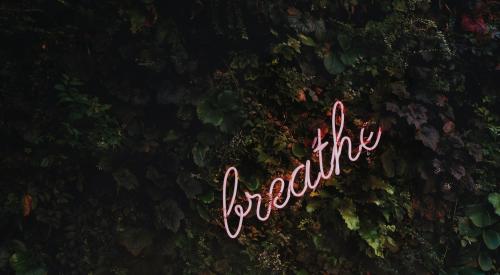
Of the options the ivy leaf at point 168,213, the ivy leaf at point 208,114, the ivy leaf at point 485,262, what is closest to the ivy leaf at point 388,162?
the ivy leaf at point 485,262

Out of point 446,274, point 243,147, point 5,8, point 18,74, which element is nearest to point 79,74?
point 18,74

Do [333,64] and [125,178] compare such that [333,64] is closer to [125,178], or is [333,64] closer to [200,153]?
[200,153]

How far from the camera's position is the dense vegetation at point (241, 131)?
347cm

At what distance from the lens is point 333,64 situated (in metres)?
4.02

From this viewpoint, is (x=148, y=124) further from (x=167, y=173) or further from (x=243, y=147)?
(x=243, y=147)

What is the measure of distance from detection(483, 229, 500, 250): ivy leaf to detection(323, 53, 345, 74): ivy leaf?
7.26ft

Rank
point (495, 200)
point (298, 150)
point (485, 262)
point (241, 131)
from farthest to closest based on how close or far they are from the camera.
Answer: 1. point (485, 262)
2. point (495, 200)
3. point (298, 150)
4. point (241, 131)

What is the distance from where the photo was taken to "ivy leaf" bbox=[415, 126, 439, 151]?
Result: 407 cm

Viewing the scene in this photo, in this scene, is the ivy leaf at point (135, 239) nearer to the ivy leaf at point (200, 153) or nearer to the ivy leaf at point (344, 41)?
the ivy leaf at point (200, 153)

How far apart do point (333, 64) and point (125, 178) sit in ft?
6.65

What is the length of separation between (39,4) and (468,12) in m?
3.87

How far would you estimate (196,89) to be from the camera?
12.1 feet

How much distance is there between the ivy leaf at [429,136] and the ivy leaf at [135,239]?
2531 mm

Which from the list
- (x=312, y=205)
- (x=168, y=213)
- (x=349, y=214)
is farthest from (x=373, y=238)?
(x=168, y=213)
